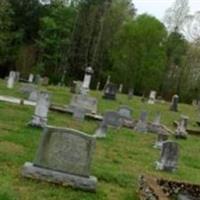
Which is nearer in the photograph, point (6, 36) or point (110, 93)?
point (110, 93)

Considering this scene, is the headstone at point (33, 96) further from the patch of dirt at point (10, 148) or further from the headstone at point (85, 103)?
the patch of dirt at point (10, 148)

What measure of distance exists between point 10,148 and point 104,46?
Answer: 155ft

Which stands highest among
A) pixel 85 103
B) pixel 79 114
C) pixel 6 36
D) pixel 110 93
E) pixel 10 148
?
pixel 6 36

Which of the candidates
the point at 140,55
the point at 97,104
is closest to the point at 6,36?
the point at 140,55

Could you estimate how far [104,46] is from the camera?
58.1 m

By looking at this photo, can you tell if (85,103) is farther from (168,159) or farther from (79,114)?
(168,159)

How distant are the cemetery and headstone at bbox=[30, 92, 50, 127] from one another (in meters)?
0.03

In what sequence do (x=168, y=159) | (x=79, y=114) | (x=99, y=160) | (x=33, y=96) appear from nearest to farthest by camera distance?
(x=99, y=160) → (x=168, y=159) → (x=79, y=114) → (x=33, y=96)

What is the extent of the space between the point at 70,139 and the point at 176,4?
168 feet

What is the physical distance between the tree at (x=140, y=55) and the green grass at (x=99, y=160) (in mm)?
35961

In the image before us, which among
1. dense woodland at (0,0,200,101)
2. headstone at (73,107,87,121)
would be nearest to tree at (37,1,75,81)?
dense woodland at (0,0,200,101)

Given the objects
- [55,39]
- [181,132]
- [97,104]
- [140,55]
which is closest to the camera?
[181,132]

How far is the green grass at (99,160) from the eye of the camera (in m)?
8.60

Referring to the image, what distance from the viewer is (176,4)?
5850cm
